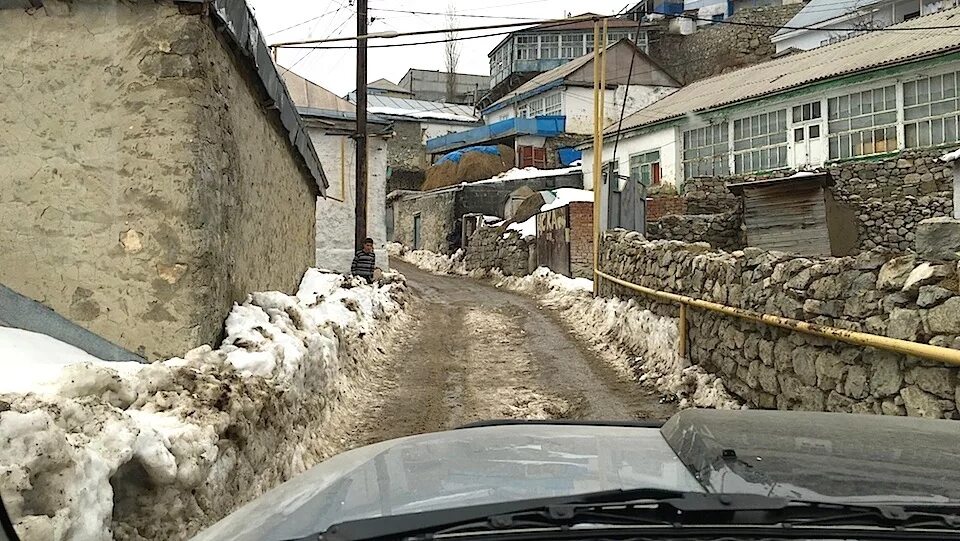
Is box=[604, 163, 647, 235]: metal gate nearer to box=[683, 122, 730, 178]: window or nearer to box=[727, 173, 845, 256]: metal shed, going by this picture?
box=[727, 173, 845, 256]: metal shed

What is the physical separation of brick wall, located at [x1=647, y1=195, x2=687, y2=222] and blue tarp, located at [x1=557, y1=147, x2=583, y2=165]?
608 inches

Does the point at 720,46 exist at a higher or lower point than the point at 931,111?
higher

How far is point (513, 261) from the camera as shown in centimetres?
2236

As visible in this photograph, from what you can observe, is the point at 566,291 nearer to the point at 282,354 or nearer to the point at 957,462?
the point at 282,354

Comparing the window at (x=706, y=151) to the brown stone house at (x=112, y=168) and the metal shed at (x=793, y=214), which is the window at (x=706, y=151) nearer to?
the metal shed at (x=793, y=214)

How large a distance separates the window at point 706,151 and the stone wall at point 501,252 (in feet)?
23.0

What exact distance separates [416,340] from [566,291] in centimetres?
529

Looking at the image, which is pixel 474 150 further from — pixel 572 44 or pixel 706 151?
pixel 572 44

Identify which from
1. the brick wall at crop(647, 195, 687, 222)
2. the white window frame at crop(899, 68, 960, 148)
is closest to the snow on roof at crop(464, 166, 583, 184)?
the brick wall at crop(647, 195, 687, 222)

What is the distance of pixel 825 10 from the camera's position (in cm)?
4206

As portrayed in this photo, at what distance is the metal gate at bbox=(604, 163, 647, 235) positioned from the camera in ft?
55.1

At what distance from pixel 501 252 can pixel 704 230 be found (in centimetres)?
679

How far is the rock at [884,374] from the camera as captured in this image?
482 centimetres

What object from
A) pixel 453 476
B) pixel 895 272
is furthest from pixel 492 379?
pixel 453 476
